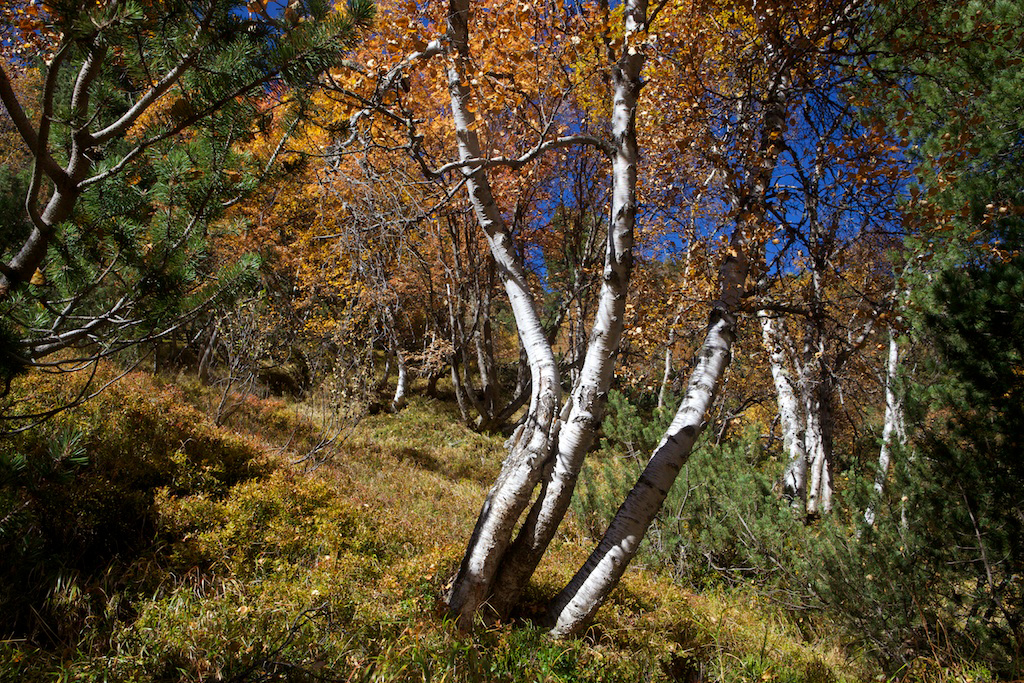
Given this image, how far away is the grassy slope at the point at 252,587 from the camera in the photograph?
2744 millimetres

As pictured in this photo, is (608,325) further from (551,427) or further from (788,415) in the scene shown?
(788,415)

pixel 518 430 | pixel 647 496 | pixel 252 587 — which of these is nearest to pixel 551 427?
pixel 518 430

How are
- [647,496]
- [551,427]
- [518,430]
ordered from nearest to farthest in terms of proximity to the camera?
1. [647,496]
2. [551,427]
3. [518,430]

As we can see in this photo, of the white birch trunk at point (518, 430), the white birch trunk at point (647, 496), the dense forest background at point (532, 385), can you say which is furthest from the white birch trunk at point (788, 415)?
the white birch trunk at point (518, 430)

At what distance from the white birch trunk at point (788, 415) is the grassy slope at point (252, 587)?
3.07 meters

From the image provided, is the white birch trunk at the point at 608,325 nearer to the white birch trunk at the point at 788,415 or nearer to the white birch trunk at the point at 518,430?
the white birch trunk at the point at 518,430

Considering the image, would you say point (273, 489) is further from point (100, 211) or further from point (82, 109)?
point (82, 109)

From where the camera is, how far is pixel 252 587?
Answer: 3.61 metres

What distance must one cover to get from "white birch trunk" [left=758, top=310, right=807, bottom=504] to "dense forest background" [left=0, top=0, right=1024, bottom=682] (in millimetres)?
1267

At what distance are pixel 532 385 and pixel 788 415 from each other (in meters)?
5.87

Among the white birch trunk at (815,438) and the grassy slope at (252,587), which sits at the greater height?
the white birch trunk at (815,438)

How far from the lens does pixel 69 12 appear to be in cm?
154

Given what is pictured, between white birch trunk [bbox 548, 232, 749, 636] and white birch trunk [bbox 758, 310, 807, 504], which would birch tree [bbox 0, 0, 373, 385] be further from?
white birch trunk [bbox 758, 310, 807, 504]

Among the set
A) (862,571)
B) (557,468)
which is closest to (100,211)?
(557,468)
